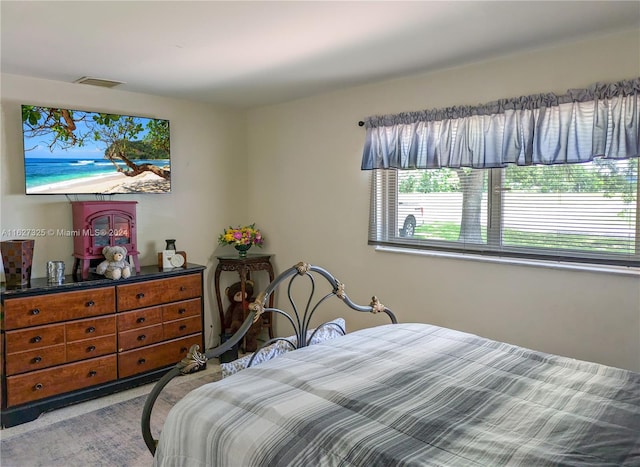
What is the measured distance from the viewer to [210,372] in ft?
13.1

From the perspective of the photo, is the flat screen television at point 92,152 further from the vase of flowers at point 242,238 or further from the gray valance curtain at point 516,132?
the gray valance curtain at point 516,132

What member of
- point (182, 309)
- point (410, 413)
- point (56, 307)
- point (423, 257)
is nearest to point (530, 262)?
point (423, 257)

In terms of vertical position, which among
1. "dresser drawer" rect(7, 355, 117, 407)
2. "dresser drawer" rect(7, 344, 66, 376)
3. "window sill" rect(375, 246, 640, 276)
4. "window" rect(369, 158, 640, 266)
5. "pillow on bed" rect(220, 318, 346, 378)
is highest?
"window" rect(369, 158, 640, 266)

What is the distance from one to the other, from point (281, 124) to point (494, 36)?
228 cm

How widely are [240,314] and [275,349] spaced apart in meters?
2.12

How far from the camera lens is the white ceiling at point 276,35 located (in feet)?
7.22

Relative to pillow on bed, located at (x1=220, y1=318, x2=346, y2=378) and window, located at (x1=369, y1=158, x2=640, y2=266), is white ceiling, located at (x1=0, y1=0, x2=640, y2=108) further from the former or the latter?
pillow on bed, located at (x1=220, y1=318, x2=346, y2=378)

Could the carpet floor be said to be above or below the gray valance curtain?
below

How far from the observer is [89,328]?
3.39 m

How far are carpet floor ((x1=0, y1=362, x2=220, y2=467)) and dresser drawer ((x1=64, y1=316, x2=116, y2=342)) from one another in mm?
483

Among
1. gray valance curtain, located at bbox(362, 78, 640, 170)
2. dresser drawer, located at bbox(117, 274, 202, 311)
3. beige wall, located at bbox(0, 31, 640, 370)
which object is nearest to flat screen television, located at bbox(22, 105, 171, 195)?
beige wall, located at bbox(0, 31, 640, 370)

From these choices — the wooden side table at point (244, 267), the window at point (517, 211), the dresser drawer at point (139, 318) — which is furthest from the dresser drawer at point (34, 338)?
the window at point (517, 211)

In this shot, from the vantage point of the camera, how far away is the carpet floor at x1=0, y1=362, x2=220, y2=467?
2676mm

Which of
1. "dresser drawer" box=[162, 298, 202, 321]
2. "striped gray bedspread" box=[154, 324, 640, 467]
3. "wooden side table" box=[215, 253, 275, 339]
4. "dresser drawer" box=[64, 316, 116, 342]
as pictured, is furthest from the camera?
"wooden side table" box=[215, 253, 275, 339]
